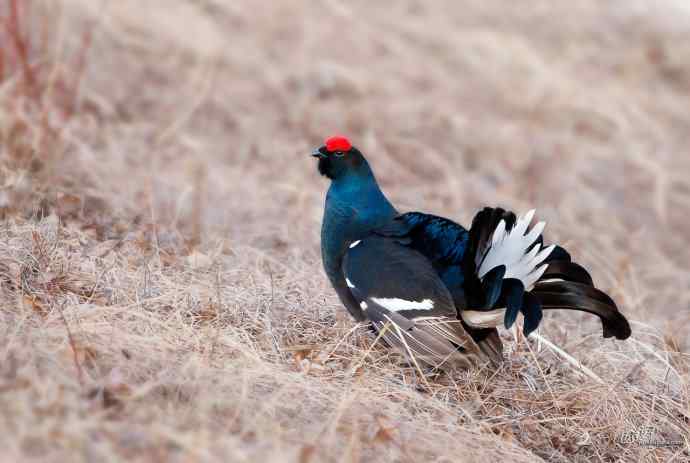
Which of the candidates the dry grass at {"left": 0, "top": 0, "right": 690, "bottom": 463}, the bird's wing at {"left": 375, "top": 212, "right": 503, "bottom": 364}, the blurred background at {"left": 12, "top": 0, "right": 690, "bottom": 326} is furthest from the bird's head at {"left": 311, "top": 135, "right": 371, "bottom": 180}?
the blurred background at {"left": 12, "top": 0, "right": 690, "bottom": 326}

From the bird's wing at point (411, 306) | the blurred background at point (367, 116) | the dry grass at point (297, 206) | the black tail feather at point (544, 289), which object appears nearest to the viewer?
the dry grass at point (297, 206)

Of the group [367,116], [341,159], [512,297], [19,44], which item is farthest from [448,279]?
[367,116]

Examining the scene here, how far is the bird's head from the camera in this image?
3.67 metres

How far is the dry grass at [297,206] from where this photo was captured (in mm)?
2682

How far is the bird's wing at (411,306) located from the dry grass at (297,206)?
0.11 metres

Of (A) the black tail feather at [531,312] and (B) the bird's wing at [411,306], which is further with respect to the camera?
(B) the bird's wing at [411,306]

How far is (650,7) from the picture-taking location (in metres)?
9.66

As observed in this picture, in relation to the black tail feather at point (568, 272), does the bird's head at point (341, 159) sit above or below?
above

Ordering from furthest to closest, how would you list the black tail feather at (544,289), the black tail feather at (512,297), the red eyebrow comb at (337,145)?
the red eyebrow comb at (337,145) < the black tail feather at (544,289) < the black tail feather at (512,297)

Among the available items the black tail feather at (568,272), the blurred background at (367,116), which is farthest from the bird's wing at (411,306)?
the blurred background at (367,116)

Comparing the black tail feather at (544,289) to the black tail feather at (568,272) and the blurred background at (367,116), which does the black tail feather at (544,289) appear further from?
the blurred background at (367,116)

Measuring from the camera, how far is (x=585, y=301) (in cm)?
310

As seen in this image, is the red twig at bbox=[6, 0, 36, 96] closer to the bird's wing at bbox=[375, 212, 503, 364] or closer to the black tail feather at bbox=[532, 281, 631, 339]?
the bird's wing at bbox=[375, 212, 503, 364]

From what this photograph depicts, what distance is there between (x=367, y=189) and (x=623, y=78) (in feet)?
19.0
